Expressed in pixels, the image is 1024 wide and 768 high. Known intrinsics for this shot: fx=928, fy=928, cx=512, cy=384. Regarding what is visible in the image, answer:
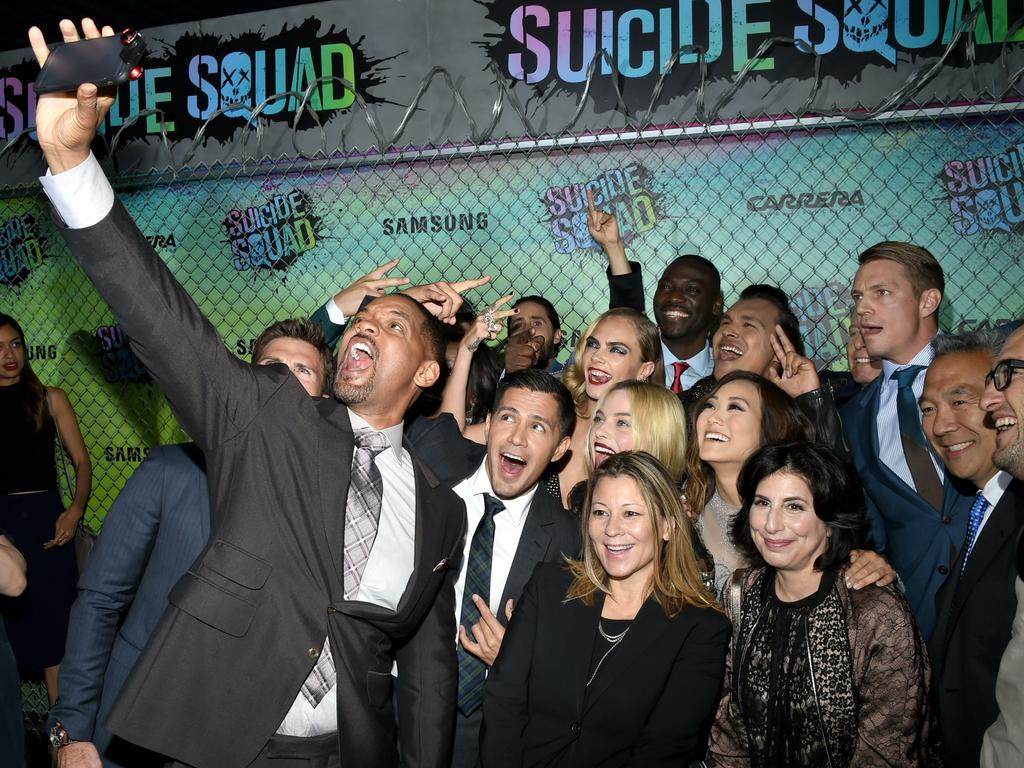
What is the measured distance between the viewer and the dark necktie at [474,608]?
9.46ft

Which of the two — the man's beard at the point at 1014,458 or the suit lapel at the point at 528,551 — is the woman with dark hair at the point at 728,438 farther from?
the man's beard at the point at 1014,458

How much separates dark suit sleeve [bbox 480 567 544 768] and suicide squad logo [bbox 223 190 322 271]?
4.45 m

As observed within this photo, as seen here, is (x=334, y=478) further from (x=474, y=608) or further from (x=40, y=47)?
(x=40, y=47)

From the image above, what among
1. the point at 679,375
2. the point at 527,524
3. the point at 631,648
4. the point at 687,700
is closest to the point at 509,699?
the point at 631,648

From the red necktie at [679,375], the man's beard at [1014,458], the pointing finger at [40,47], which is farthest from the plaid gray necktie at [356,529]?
the red necktie at [679,375]

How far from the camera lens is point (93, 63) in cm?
156

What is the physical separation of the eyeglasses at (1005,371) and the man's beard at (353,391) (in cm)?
162

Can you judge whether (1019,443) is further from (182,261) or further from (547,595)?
(182,261)

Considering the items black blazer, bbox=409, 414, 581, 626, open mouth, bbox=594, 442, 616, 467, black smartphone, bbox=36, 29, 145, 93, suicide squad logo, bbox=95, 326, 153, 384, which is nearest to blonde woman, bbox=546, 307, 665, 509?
open mouth, bbox=594, 442, 616, 467

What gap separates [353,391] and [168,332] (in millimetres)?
740

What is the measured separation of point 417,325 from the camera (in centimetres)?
280

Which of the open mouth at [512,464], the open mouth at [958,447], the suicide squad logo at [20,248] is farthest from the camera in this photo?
the suicide squad logo at [20,248]

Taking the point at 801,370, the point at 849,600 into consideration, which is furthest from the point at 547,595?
the point at 801,370

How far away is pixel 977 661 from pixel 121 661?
2.35m
